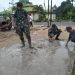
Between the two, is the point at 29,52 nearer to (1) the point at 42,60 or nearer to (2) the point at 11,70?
(1) the point at 42,60

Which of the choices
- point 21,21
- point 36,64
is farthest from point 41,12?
point 36,64

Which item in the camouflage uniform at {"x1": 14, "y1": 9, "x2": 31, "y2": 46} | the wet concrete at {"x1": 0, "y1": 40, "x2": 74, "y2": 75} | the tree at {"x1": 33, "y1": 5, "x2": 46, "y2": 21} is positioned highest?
the camouflage uniform at {"x1": 14, "y1": 9, "x2": 31, "y2": 46}

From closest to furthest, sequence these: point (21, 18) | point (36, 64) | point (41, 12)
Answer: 1. point (36, 64)
2. point (21, 18)
3. point (41, 12)

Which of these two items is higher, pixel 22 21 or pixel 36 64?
pixel 22 21

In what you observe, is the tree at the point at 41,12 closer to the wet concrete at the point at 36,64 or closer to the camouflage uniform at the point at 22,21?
the camouflage uniform at the point at 22,21

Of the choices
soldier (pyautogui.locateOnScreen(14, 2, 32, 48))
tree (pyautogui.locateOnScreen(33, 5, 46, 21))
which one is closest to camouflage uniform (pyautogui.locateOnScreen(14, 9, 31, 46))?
soldier (pyautogui.locateOnScreen(14, 2, 32, 48))

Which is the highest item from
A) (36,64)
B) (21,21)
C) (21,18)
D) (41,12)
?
(21,18)

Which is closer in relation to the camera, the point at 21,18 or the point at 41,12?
the point at 21,18

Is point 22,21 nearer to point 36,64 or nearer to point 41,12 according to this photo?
point 36,64

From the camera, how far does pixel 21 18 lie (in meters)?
11.5

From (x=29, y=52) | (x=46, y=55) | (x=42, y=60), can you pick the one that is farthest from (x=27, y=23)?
(x=42, y=60)

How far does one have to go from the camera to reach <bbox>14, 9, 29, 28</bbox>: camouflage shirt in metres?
11.4

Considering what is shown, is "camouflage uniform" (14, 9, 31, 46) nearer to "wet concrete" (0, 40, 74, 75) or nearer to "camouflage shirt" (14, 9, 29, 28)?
"camouflage shirt" (14, 9, 29, 28)

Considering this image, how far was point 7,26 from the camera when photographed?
26.8 m
